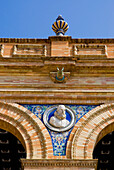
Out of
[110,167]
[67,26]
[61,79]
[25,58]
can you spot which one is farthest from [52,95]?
[110,167]

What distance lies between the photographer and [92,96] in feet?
54.2

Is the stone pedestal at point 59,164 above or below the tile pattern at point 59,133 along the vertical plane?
below

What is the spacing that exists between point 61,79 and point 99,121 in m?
2.15

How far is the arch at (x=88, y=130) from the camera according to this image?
1500 centimetres

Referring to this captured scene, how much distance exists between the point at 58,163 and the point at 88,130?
166 cm

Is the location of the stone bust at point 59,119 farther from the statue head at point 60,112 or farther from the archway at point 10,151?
the archway at point 10,151

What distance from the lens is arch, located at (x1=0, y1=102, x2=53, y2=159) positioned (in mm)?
15000

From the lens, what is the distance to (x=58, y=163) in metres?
14.6

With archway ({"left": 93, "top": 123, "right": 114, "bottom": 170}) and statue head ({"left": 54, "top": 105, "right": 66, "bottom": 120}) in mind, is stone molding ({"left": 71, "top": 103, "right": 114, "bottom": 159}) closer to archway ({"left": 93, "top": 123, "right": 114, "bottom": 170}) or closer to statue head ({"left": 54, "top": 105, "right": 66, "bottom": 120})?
statue head ({"left": 54, "top": 105, "right": 66, "bottom": 120})

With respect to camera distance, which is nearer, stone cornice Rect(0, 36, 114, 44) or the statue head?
the statue head

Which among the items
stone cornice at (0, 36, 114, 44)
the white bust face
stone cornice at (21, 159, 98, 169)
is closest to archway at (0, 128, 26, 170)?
stone cornice at (0, 36, 114, 44)

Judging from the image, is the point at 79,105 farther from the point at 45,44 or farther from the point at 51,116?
the point at 45,44

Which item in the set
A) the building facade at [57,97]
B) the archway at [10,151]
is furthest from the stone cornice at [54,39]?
the archway at [10,151]

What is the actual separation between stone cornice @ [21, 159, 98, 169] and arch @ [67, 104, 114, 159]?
29 cm
